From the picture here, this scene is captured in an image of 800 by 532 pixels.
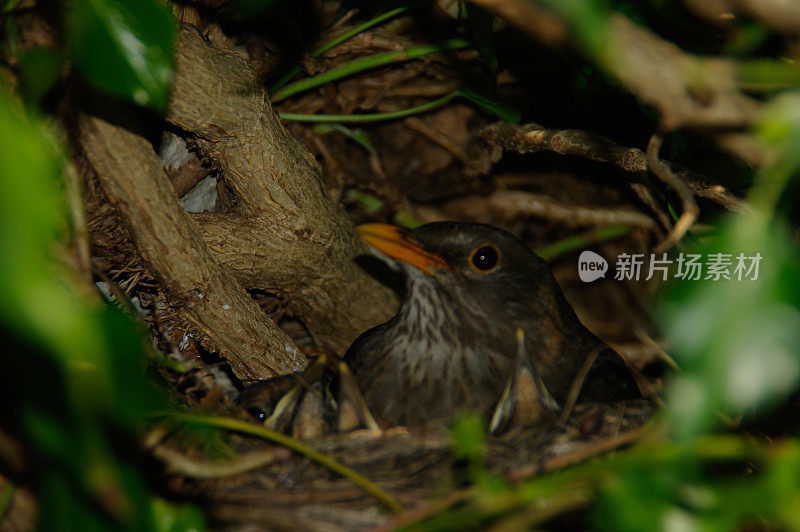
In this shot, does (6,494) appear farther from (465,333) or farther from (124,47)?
(465,333)

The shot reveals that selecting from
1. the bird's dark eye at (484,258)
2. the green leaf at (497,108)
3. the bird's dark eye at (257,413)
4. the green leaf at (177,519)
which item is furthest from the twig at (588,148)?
the green leaf at (177,519)

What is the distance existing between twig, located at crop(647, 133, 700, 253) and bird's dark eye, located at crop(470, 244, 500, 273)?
80 cm

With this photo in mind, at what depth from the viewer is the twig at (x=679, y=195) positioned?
1.25 m

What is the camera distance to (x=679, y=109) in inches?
46.4

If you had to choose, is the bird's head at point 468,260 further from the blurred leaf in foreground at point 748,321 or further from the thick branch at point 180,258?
the blurred leaf in foreground at point 748,321

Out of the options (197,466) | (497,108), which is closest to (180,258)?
(197,466)

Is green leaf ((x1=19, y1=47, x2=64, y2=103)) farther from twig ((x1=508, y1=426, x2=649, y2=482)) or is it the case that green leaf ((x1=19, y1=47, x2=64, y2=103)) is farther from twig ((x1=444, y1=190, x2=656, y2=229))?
twig ((x1=444, y1=190, x2=656, y2=229))

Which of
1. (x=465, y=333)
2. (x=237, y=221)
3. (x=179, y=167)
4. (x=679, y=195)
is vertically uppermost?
(x=679, y=195)

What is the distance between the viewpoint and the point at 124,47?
Result: 1.18 metres

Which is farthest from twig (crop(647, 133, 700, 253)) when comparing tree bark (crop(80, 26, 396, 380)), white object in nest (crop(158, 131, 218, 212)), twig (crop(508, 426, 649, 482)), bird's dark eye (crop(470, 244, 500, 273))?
white object in nest (crop(158, 131, 218, 212))

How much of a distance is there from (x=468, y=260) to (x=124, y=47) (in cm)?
161

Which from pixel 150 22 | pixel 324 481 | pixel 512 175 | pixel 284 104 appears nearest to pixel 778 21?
pixel 150 22

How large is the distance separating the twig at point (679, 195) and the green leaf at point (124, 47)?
40.9 inches

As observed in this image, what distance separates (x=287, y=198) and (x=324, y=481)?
3.93 feet
